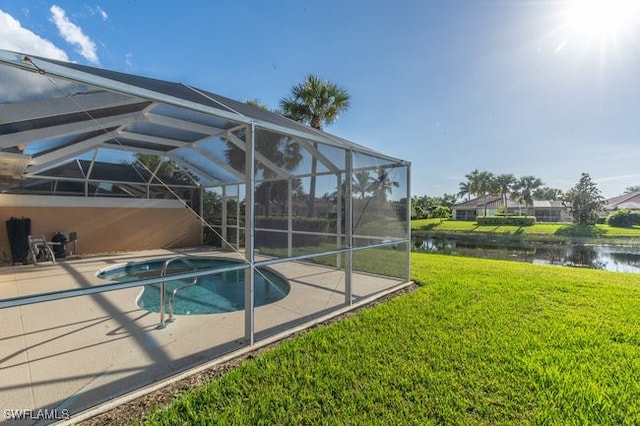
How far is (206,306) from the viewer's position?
5.15 meters

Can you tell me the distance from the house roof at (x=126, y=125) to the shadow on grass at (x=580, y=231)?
24966 mm

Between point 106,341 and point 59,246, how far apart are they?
6691mm

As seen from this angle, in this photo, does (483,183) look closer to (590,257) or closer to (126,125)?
(590,257)

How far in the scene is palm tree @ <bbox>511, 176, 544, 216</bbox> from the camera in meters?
42.9

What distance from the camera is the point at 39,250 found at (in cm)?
751

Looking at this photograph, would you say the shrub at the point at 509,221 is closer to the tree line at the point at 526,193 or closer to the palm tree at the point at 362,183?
the tree line at the point at 526,193

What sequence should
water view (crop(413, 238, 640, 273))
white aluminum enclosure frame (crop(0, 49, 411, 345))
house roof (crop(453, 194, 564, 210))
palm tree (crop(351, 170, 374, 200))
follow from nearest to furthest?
white aluminum enclosure frame (crop(0, 49, 411, 345)), palm tree (crop(351, 170, 374, 200)), water view (crop(413, 238, 640, 273)), house roof (crop(453, 194, 564, 210))

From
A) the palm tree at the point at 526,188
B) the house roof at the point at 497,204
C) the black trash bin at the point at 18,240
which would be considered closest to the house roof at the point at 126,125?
the black trash bin at the point at 18,240

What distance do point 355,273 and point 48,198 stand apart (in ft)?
29.1

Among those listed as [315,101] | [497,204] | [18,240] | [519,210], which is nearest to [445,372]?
[18,240]

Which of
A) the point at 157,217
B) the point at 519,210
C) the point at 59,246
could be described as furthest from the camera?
the point at 519,210

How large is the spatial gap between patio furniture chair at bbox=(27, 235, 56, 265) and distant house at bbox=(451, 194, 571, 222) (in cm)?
4738

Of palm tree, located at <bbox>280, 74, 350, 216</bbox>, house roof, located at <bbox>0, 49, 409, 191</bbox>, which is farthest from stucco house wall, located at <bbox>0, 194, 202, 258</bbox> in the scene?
palm tree, located at <bbox>280, 74, 350, 216</bbox>

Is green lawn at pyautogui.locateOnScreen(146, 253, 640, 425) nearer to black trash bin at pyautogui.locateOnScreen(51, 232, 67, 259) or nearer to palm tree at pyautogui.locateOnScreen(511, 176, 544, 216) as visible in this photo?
black trash bin at pyautogui.locateOnScreen(51, 232, 67, 259)
